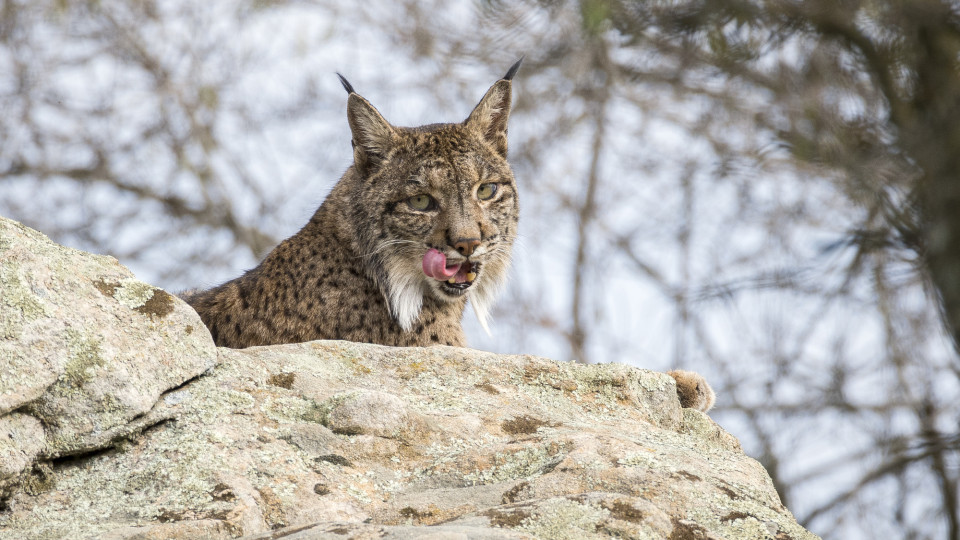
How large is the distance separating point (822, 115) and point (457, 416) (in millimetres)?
4006

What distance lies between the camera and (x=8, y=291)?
296 cm

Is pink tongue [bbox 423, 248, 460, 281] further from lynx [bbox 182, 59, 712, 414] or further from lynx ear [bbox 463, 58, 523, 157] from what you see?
lynx ear [bbox 463, 58, 523, 157]

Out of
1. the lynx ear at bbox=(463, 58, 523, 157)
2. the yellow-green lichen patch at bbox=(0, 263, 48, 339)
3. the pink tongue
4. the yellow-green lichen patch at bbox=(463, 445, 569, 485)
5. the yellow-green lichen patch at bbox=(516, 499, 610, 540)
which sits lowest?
the yellow-green lichen patch at bbox=(516, 499, 610, 540)

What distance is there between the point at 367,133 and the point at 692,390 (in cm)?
242

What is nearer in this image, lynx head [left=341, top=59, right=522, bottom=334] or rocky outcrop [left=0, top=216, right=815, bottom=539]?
rocky outcrop [left=0, top=216, right=815, bottom=539]

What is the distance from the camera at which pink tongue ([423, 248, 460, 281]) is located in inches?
214

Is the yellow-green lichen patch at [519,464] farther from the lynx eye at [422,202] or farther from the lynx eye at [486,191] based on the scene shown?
the lynx eye at [486,191]

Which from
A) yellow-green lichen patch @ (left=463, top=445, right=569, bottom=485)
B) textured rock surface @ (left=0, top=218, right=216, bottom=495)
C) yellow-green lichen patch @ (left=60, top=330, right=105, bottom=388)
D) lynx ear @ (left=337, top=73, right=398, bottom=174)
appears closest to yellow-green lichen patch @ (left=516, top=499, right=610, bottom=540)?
yellow-green lichen patch @ (left=463, top=445, right=569, bottom=485)

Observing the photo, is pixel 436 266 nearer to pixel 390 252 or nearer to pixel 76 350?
pixel 390 252

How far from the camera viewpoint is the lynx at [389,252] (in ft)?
17.2

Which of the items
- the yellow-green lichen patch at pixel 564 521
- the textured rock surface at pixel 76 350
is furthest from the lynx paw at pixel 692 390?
the textured rock surface at pixel 76 350

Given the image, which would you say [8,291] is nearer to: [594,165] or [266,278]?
[266,278]

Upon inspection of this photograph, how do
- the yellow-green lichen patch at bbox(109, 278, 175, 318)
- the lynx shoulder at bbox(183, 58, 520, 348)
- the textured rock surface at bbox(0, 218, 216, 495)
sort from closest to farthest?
the textured rock surface at bbox(0, 218, 216, 495) < the yellow-green lichen patch at bbox(109, 278, 175, 318) < the lynx shoulder at bbox(183, 58, 520, 348)

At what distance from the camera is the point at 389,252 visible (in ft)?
18.2
